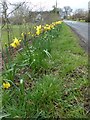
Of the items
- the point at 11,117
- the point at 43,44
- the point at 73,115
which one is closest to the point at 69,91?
the point at 73,115

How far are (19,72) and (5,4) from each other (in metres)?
1.10

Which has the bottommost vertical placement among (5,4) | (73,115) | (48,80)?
(73,115)

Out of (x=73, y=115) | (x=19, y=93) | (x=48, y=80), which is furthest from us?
(x=48, y=80)

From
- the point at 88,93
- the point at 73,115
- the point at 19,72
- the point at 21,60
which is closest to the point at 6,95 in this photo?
the point at 73,115

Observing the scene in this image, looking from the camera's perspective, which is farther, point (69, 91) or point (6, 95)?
point (69, 91)

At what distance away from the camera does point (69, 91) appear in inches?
143

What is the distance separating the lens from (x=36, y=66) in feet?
15.3

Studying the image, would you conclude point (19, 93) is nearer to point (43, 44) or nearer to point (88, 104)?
point (88, 104)

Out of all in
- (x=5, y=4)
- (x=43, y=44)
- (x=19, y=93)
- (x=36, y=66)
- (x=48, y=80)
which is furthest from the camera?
(x=43, y=44)

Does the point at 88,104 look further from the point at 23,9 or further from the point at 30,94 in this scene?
the point at 23,9

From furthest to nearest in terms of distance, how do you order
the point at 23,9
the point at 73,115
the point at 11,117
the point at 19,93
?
1. the point at 23,9
2. the point at 19,93
3. the point at 73,115
4. the point at 11,117

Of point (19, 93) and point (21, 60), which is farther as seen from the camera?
point (21, 60)

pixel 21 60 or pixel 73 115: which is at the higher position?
pixel 21 60

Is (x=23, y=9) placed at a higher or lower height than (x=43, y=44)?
higher
